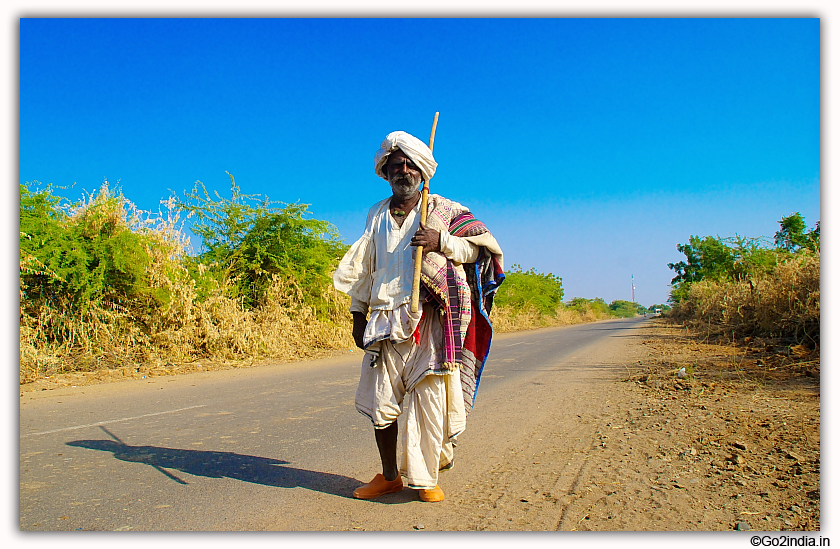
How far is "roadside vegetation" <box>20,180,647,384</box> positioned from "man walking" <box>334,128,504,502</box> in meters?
7.78

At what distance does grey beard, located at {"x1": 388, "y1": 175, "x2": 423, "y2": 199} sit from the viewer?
11.5ft

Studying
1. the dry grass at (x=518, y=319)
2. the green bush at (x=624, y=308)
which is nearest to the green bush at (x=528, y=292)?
the dry grass at (x=518, y=319)

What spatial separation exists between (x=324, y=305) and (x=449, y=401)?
1284 centimetres

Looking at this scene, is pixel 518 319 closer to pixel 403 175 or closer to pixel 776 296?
pixel 776 296

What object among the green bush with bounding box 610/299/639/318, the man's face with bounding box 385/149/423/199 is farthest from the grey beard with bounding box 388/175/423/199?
the green bush with bounding box 610/299/639/318

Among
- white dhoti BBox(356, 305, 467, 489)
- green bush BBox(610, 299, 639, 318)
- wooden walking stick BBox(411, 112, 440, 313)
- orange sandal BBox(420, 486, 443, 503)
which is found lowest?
green bush BBox(610, 299, 639, 318)

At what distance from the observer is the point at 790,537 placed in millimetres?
2783

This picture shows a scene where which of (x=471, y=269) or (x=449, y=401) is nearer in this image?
(x=449, y=401)

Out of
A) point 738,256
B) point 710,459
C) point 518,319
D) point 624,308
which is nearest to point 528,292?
point 518,319

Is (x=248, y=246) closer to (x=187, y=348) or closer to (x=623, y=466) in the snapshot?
(x=187, y=348)

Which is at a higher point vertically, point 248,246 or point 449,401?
point 248,246

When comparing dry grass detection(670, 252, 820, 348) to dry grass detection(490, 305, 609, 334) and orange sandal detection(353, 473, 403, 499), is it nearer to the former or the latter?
orange sandal detection(353, 473, 403, 499)

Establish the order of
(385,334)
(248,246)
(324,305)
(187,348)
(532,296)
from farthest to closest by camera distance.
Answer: (532,296), (324,305), (248,246), (187,348), (385,334)

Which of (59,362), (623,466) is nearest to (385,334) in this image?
(623,466)
